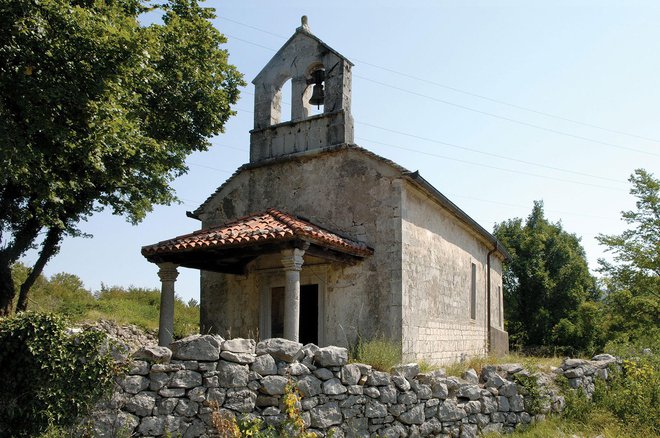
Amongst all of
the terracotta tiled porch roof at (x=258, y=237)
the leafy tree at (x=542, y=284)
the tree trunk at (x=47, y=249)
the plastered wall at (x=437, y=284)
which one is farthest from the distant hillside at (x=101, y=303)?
the leafy tree at (x=542, y=284)

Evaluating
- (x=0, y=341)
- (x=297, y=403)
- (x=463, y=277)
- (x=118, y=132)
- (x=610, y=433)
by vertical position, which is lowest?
(x=610, y=433)

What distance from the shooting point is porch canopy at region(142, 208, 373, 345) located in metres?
9.87

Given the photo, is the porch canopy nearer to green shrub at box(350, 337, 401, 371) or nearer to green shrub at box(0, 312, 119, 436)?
green shrub at box(350, 337, 401, 371)

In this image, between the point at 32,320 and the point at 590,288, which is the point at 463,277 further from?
the point at 590,288

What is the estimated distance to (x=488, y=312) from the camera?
17469mm

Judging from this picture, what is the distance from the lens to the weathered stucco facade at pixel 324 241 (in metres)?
11.0

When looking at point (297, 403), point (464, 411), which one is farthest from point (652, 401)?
point (297, 403)

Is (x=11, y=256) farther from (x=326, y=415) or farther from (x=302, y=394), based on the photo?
(x=326, y=415)

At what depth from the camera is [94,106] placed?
9.92m

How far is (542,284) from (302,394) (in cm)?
2637

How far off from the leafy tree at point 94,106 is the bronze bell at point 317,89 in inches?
127

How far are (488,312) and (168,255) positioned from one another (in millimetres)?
10508

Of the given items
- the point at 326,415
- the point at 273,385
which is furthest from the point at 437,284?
the point at 273,385

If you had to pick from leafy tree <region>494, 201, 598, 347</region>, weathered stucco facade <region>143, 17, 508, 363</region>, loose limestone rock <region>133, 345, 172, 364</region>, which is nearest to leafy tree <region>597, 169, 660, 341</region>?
leafy tree <region>494, 201, 598, 347</region>
